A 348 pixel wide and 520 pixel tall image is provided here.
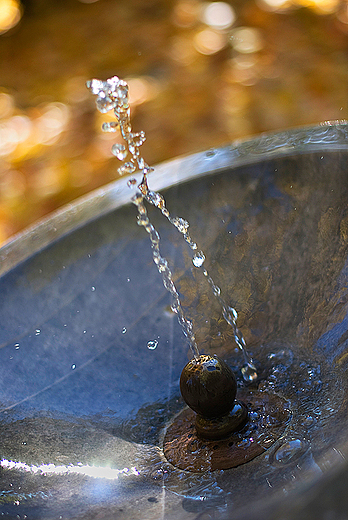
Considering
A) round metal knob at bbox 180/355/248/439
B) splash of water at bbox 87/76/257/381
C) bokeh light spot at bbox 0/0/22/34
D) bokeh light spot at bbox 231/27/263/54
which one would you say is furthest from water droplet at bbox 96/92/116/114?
bokeh light spot at bbox 0/0/22/34

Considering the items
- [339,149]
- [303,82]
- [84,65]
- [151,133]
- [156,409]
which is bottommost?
[156,409]

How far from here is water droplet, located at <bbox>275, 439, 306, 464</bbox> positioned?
25.8 inches

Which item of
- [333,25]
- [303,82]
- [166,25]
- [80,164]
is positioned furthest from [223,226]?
[166,25]

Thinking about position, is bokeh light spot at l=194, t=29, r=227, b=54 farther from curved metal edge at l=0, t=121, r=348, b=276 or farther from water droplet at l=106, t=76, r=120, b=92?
water droplet at l=106, t=76, r=120, b=92

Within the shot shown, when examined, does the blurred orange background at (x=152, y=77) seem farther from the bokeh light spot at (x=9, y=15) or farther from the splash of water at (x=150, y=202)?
the splash of water at (x=150, y=202)

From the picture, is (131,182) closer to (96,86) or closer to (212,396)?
A: (96,86)

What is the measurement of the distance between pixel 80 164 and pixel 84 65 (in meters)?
1.17

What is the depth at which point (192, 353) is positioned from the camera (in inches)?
37.6

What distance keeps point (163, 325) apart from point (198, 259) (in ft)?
0.48

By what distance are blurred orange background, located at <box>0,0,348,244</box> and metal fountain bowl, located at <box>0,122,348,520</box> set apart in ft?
6.72

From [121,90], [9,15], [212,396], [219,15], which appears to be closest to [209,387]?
[212,396]

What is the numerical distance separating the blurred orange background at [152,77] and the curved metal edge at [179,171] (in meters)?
1.93

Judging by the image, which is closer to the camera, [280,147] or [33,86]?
[280,147]

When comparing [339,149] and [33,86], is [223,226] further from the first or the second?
[33,86]
